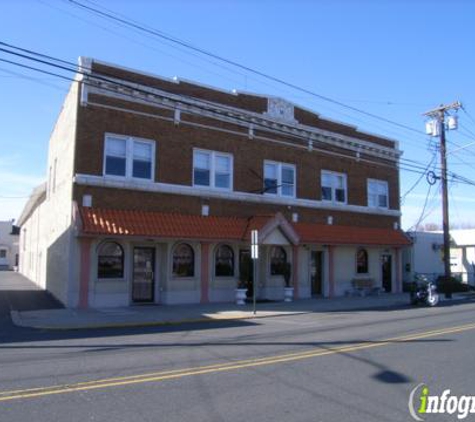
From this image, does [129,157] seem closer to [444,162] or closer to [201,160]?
[201,160]

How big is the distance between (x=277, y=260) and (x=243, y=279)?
251 centimetres

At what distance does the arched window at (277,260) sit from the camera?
24406mm

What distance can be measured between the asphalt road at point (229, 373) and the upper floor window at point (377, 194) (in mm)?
16258

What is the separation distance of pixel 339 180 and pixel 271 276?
6934 millimetres

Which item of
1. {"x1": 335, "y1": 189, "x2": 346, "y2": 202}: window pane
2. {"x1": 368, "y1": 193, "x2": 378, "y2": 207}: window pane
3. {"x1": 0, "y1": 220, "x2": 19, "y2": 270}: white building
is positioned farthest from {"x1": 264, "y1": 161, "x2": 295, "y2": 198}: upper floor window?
{"x1": 0, "y1": 220, "x2": 19, "y2": 270}: white building

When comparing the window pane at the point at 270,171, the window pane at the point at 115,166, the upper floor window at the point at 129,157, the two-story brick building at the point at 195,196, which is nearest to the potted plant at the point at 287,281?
the two-story brick building at the point at 195,196

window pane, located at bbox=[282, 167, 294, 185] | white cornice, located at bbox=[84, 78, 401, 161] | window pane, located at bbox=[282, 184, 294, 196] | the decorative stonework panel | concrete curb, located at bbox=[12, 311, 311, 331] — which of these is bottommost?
concrete curb, located at bbox=[12, 311, 311, 331]

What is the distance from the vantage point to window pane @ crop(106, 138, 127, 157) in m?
20.2

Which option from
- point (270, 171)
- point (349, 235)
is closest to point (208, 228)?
point (270, 171)

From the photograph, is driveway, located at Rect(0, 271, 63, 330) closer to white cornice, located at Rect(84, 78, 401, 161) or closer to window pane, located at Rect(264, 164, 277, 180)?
white cornice, located at Rect(84, 78, 401, 161)

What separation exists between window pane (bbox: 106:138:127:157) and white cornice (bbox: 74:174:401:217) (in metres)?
1.07

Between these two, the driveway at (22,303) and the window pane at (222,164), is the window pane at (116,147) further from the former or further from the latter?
the driveway at (22,303)

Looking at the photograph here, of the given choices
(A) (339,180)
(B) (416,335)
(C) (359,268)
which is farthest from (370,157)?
(B) (416,335)

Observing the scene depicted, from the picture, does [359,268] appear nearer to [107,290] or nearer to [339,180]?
[339,180]
